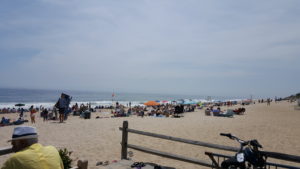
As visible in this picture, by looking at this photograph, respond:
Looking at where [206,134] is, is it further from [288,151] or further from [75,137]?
[75,137]

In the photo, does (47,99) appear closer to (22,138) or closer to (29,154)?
(22,138)

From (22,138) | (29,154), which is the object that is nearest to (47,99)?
(22,138)

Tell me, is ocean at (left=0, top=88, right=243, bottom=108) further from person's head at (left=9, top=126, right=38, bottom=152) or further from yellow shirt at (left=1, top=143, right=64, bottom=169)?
yellow shirt at (left=1, top=143, right=64, bottom=169)

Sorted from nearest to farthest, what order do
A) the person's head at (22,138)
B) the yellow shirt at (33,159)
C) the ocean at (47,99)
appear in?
the yellow shirt at (33,159)
the person's head at (22,138)
the ocean at (47,99)

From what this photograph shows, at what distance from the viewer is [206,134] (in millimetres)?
11234

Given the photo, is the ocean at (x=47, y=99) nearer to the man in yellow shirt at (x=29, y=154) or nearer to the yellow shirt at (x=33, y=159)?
the man in yellow shirt at (x=29, y=154)

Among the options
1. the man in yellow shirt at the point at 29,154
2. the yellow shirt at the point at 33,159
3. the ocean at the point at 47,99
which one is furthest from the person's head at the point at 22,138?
the ocean at the point at 47,99

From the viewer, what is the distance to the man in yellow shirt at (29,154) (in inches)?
75.9

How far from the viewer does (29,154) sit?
1.98m

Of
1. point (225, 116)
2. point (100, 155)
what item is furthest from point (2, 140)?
point (225, 116)

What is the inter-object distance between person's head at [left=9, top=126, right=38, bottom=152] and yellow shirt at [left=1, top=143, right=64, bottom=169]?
0.37ft

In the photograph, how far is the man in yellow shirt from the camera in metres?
1.93

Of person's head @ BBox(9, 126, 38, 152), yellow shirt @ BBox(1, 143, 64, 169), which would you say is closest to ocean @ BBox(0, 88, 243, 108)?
person's head @ BBox(9, 126, 38, 152)

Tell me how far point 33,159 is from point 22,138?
0.32 metres
